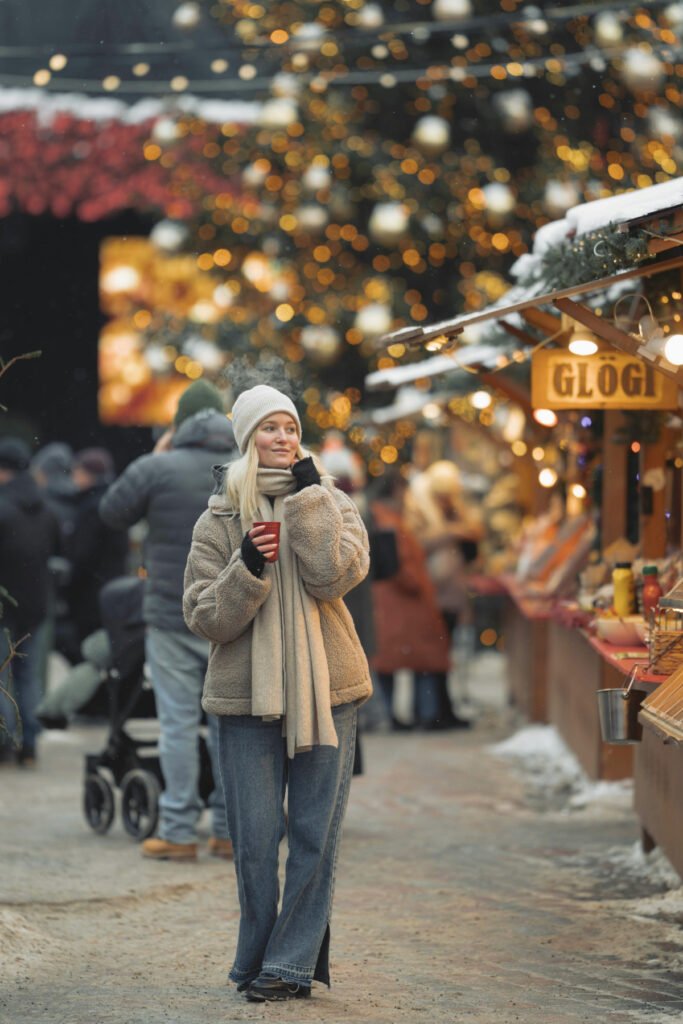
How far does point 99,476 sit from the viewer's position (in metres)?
15.7

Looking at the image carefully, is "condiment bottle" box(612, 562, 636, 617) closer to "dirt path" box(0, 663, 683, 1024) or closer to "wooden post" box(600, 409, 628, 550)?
"dirt path" box(0, 663, 683, 1024)

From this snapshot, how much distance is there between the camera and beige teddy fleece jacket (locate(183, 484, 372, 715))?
20.9 ft

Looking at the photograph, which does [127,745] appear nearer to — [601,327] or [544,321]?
[544,321]

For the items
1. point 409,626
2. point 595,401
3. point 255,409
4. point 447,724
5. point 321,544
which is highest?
point 595,401

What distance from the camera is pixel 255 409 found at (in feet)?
21.6

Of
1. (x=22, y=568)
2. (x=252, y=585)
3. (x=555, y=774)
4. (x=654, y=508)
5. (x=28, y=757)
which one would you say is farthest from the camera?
(x=28, y=757)

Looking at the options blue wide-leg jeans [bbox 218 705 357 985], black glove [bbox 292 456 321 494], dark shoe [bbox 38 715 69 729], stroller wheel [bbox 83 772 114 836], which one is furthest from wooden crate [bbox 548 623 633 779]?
black glove [bbox 292 456 321 494]

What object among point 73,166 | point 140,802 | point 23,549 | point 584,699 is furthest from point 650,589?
point 73,166

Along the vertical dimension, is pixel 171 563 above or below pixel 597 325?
below

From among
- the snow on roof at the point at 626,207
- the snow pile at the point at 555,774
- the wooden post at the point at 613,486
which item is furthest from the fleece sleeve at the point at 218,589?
the snow pile at the point at 555,774

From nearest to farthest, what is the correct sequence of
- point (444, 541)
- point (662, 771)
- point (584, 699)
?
point (662, 771), point (584, 699), point (444, 541)

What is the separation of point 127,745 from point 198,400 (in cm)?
194

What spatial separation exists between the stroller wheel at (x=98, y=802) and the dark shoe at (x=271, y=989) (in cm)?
387

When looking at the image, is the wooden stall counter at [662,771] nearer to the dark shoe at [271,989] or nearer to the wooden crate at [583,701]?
the wooden crate at [583,701]
